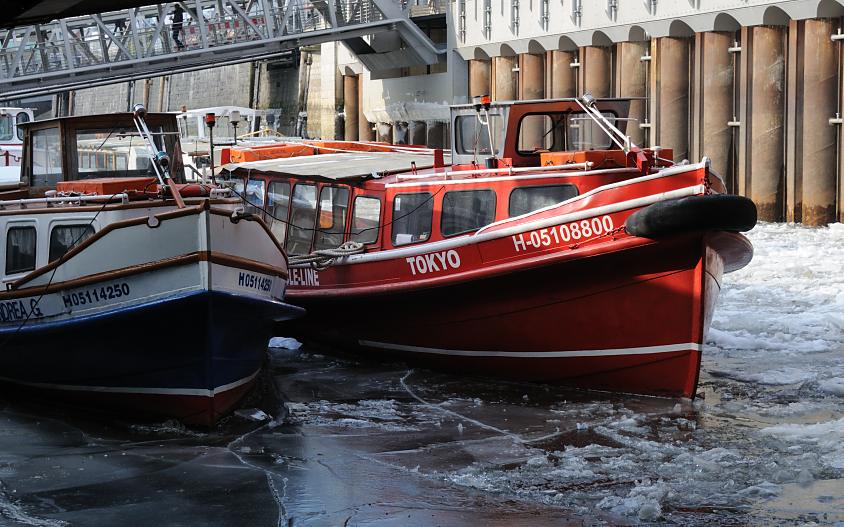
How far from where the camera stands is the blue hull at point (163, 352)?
1134 cm

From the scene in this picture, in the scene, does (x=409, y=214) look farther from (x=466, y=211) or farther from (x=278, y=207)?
(x=278, y=207)

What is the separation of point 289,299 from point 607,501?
6386 mm

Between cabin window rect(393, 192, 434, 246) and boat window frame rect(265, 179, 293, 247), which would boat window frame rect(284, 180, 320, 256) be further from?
cabin window rect(393, 192, 434, 246)

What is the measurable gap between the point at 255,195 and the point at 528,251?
5.20 metres

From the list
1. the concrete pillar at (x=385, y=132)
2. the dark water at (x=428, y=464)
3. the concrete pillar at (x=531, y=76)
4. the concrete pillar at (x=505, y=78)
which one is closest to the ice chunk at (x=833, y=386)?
the dark water at (x=428, y=464)

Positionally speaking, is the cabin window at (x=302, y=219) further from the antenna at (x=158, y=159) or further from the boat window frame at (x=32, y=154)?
the boat window frame at (x=32, y=154)

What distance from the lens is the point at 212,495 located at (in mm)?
9469

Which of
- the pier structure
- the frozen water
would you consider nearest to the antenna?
the pier structure

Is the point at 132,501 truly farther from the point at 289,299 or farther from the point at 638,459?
the point at 289,299

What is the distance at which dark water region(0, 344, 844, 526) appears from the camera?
898 cm

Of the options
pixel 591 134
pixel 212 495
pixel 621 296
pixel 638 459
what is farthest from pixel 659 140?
pixel 212 495

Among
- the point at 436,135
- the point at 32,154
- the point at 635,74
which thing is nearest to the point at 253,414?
the point at 32,154

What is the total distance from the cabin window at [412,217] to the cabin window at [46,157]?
3690mm

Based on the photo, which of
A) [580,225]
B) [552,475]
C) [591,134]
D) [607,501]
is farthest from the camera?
[591,134]
